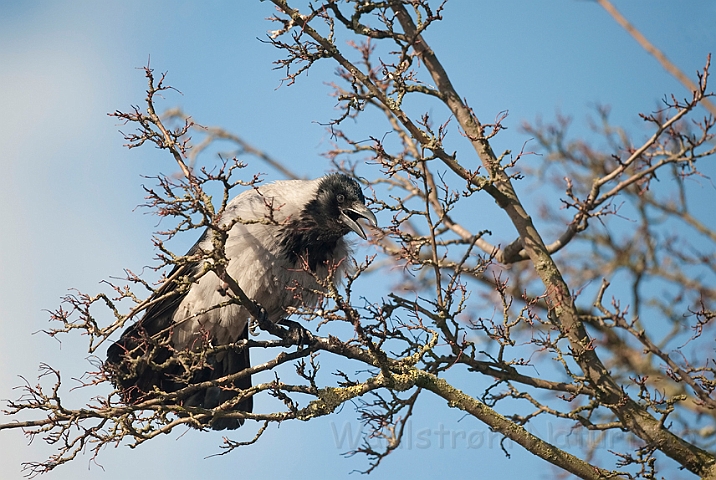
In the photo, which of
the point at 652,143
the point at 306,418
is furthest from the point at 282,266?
the point at 652,143

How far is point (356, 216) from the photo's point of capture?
21.2 feet

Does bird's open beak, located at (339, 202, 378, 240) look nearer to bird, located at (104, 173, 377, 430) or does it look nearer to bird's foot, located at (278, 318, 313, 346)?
bird, located at (104, 173, 377, 430)

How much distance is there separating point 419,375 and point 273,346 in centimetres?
111

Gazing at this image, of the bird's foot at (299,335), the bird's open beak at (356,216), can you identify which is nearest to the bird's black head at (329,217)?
the bird's open beak at (356,216)

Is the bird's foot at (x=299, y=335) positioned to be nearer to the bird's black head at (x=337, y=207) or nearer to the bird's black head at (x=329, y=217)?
the bird's black head at (x=329, y=217)

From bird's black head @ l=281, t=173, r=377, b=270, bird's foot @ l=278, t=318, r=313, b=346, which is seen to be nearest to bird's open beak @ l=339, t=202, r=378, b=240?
bird's black head @ l=281, t=173, r=377, b=270

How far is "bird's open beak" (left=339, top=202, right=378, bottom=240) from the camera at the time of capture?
6.21 m

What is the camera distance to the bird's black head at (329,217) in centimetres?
627

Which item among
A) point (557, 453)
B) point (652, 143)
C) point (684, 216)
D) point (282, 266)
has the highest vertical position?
point (684, 216)

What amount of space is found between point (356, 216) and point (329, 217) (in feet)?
0.76

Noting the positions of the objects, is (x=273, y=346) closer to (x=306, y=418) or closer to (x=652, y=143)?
(x=306, y=418)

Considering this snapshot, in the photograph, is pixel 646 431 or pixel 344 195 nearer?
pixel 646 431

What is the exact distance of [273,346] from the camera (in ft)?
17.1

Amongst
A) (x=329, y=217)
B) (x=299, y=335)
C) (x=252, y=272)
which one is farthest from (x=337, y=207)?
(x=299, y=335)
